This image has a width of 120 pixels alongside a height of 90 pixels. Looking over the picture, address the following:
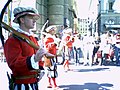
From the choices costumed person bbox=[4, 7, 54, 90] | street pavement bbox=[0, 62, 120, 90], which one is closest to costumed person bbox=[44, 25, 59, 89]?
street pavement bbox=[0, 62, 120, 90]

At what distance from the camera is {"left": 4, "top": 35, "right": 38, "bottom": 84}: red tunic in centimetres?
321

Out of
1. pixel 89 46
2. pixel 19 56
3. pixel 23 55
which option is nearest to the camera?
Result: pixel 19 56

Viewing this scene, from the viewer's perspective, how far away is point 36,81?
3.65m

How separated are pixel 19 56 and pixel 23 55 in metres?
0.15

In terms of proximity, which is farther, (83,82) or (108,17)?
(108,17)

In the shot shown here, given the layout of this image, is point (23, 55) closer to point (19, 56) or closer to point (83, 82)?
point (19, 56)

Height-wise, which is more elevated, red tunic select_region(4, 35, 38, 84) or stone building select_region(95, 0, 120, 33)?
stone building select_region(95, 0, 120, 33)

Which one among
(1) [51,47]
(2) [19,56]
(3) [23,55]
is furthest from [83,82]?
(2) [19,56]

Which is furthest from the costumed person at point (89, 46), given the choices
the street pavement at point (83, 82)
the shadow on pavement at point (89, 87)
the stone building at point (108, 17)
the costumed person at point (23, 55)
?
the stone building at point (108, 17)

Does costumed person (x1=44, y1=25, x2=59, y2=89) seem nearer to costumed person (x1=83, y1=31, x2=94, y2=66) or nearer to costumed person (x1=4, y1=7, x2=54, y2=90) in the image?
costumed person (x1=4, y1=7, x2=54, y2=90)

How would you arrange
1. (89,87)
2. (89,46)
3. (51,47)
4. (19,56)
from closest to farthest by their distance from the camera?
1. (19,56)
2. (51,47)
3. (89,87)
4. (89,46)

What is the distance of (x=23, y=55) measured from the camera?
11.1 ft

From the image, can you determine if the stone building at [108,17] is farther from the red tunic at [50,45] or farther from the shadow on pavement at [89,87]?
the red tunic at [50,45]

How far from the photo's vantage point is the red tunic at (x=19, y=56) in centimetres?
321
